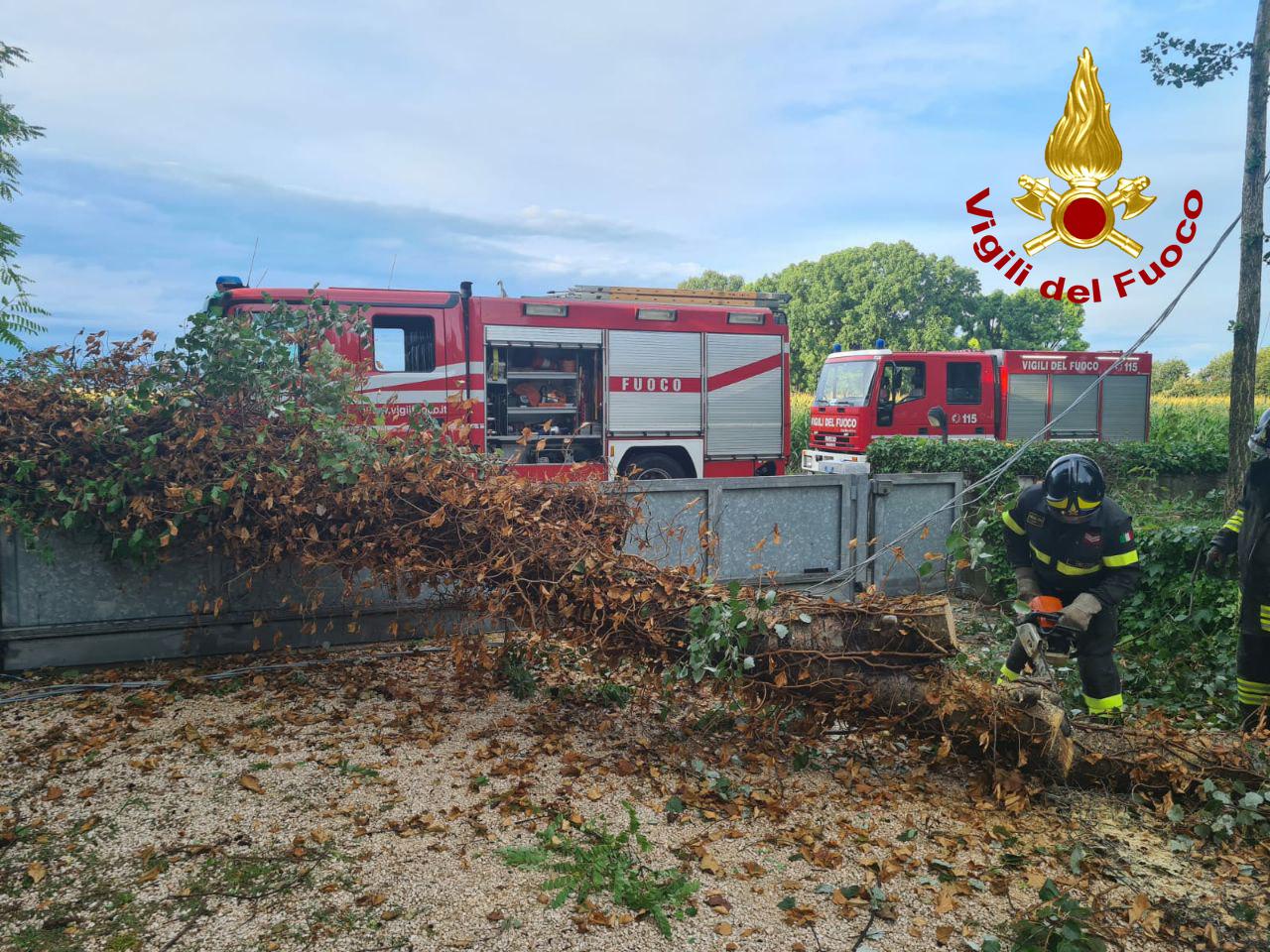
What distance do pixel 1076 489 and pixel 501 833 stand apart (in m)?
3.34

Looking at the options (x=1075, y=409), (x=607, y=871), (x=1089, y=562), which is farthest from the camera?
(x=1075, y=409)

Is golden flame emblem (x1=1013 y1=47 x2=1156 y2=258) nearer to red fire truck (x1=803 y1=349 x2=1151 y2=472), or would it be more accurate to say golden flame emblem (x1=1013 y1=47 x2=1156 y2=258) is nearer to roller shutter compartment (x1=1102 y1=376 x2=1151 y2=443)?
red fire truck (x1=803 y1=349 x2=1151 y2=472)

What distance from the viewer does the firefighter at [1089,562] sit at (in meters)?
4.51

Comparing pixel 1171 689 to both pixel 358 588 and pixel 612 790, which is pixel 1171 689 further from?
pixel 358 588

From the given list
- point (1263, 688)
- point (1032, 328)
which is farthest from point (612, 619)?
point (1032, 328)

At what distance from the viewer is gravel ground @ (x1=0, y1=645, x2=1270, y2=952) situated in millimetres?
2891

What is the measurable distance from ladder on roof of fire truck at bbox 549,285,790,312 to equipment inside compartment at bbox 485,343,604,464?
98cm

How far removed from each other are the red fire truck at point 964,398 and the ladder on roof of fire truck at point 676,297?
3.06 metres

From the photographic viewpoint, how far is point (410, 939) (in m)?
2.76

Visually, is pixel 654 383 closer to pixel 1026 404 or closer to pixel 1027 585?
pixel 1027 585

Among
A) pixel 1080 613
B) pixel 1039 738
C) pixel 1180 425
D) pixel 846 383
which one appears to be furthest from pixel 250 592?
pixel 1180 425

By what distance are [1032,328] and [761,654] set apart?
4563 cm

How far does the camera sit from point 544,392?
460 inches

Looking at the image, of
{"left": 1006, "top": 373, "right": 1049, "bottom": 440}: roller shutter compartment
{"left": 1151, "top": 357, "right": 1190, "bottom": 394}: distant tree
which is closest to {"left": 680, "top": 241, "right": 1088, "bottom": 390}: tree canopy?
{"left": 1151, "top": 357, "right": 1190, "bottom": 394}: distant tree
